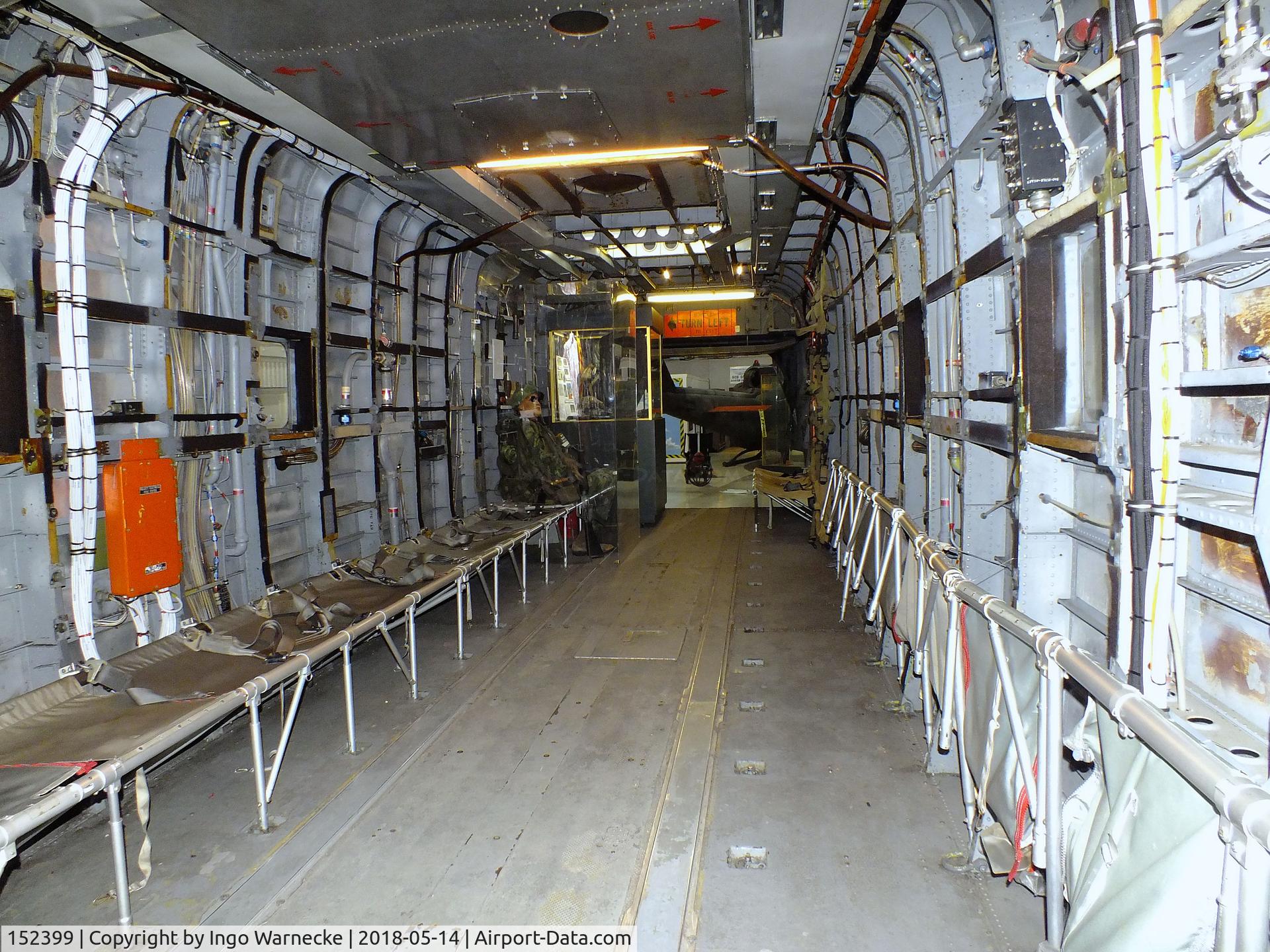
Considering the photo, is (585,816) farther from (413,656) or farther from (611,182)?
(611,182)

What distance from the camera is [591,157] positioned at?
16.3ft

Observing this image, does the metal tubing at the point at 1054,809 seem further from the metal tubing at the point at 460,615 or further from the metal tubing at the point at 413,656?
the metal tubing at the point at 460,615

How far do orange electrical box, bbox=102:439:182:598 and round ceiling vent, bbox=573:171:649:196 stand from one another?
4068 mm

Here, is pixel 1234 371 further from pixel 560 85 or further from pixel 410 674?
pixel 410 674

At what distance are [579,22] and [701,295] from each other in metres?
9.84

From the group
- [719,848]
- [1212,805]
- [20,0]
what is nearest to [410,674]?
[719,848]

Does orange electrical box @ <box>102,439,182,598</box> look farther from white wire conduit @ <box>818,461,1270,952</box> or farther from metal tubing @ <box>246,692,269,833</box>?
white wire conduit @ <box>818,461,1270,952</box>

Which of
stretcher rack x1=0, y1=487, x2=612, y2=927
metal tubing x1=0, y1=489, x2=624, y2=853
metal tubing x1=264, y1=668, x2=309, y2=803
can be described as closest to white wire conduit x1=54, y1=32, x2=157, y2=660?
stretcher rack x1=0, y1=487, x2=612, y2=927

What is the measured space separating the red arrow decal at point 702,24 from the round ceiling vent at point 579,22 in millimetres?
323

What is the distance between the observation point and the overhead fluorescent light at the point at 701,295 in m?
12.6

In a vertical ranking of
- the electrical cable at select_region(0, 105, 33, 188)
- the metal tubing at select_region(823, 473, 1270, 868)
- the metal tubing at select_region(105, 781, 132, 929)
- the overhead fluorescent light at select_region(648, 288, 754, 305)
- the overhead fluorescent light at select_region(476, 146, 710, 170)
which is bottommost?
the metal tubing at select_region(105, 781, 132, 929)

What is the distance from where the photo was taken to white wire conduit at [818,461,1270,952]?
1.25 meters

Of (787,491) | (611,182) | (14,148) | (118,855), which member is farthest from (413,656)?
(787,491)

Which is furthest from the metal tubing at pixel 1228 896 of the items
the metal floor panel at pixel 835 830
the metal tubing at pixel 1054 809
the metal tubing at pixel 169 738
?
the metal floor panel at pixel 835 830
